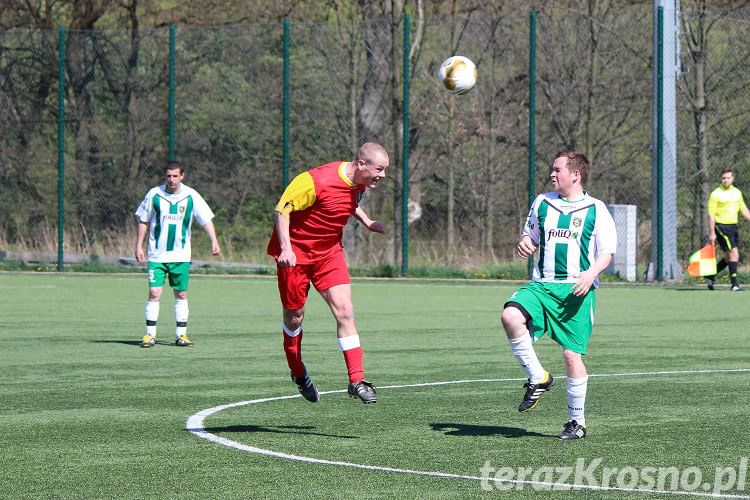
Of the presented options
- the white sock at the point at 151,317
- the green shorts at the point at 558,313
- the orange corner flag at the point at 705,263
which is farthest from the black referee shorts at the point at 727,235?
the green shorts at the point at 558,313

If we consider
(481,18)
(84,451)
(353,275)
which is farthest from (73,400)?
(481,18)

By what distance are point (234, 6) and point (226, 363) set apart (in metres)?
28.8

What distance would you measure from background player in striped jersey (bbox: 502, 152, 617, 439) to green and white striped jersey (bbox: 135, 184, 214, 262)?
6.90 meters

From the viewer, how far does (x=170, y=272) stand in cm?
1470

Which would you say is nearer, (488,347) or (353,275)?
(488,347)

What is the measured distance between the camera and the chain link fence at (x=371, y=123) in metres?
28.4

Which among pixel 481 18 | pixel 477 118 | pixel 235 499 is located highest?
pixel 481 18

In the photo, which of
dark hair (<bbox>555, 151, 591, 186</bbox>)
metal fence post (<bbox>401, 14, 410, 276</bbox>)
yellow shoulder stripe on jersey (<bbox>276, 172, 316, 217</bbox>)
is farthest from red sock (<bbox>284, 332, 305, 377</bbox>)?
metal fence post (<bbox>401, 14, 410, 276</bbox>)

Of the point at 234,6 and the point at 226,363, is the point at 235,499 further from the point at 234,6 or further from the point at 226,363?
the point at 234,6

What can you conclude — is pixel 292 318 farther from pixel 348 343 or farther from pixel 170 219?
pixel 170 219

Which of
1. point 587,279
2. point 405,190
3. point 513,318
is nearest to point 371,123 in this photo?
A: point 405,190

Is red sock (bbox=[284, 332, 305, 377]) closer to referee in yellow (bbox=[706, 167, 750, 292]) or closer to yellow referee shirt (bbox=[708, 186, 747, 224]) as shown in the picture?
referee in yellow (bbox=[706, 167, 750, 292])

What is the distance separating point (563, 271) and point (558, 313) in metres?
0.28

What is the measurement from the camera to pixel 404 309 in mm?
19062
